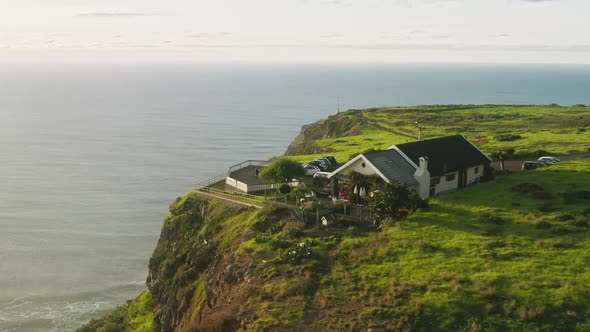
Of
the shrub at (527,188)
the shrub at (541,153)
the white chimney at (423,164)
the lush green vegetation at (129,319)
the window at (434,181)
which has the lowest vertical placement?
the lush green vegetation at (129,319)

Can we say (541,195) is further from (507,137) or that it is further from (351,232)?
(507,137)

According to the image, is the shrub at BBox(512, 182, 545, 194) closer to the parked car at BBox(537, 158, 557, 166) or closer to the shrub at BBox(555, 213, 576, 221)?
the shrub at BBox(555, 213, 576, 221)

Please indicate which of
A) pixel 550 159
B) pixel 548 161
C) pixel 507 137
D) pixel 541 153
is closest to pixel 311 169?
pixel 548 161

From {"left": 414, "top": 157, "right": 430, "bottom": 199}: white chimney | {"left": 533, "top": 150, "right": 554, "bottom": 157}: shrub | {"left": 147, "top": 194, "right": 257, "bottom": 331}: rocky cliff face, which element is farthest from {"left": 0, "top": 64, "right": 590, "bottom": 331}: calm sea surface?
{"left": 533, "top": 150, "right": 554, "bottom": 157}: shrub

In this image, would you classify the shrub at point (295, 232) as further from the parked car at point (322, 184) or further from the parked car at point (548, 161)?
the parked car at point (548, 161)

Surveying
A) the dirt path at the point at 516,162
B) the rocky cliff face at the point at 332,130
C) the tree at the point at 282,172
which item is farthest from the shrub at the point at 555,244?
the rocky cliff face at the point at 332,130
